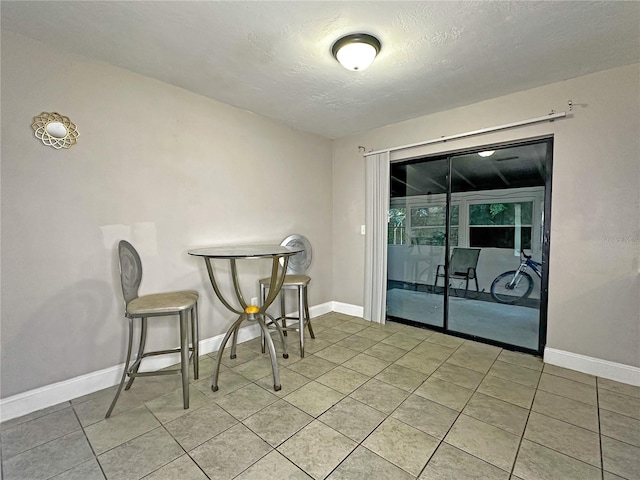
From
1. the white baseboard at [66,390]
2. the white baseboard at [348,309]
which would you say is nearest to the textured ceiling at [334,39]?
the white baseboard at [66,390]

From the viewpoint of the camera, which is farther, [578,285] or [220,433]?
[578,285]

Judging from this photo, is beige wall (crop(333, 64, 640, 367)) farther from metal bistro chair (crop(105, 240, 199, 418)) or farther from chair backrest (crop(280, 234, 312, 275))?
metal bistro chair (crop(105, 240, 199, 418))

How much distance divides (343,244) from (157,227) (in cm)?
229

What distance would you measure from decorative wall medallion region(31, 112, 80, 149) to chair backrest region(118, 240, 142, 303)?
75 centimetres

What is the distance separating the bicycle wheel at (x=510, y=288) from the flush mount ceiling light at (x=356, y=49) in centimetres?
232

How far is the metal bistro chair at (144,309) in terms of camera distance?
184 cm

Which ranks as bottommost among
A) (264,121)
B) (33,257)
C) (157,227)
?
(33,257)

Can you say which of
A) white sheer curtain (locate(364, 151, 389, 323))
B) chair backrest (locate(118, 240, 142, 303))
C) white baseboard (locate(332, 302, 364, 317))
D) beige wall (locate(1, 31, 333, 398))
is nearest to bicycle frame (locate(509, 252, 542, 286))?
white sheer curtain (locate(364, 151, 389, 323))

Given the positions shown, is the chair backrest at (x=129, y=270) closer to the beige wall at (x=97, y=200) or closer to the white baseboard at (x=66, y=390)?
the beige wall at (x=97, y=200)

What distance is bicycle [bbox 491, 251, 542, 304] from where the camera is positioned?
2678 mm

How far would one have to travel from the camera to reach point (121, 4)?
5.02 feet

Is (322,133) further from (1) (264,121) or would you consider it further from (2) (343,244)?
(2) (343,244)

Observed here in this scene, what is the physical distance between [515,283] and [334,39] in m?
2.63

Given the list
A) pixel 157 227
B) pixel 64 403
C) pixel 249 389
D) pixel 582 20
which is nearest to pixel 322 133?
pixel 157 227
